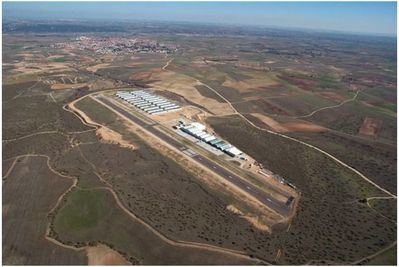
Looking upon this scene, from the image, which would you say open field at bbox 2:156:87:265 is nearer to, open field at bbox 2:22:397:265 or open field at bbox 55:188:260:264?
open field at bbox 2:22:397:265

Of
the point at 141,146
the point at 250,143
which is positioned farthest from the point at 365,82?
the point at 141,146

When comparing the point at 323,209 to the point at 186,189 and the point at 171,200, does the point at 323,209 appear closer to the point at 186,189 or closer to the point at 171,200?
the point at 186,189

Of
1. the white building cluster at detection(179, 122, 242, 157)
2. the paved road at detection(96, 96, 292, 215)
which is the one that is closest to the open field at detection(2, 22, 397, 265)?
the paved road at detection(96, 96, 292, 215)

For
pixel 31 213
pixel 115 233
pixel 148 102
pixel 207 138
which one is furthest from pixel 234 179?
pixel 148 102

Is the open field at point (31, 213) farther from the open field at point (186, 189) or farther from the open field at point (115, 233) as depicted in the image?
the open field at point (115, 233)

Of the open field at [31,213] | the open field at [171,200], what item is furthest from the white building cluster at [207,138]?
the open field at [31,213]

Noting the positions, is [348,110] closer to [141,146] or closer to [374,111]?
[374,111]
